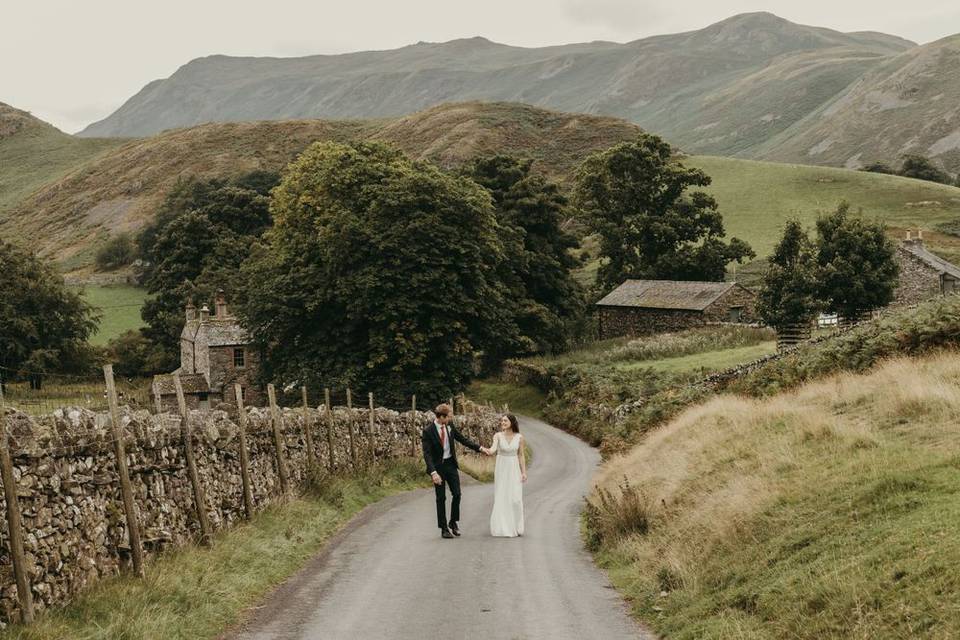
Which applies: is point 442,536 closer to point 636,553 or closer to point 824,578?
point 636,553

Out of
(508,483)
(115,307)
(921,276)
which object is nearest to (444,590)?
(508,483)

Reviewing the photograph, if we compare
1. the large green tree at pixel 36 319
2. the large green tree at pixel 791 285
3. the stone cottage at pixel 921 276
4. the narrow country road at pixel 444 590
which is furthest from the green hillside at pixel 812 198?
the narrow country road at pixel 444 590

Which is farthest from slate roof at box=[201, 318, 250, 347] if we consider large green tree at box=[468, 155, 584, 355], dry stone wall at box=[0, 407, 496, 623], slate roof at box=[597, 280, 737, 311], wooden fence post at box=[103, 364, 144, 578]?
wooden fence post at box=[103, 364, 144, 578]

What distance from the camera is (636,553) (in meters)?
13.6

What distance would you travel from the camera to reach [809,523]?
10.6 meters

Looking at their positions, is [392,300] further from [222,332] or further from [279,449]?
[222,332]

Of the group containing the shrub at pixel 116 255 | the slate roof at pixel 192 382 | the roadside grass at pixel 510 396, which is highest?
the shrub at pixel 116 255

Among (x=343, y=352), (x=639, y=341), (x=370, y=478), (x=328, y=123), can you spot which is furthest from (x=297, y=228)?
(x=328, y=123)

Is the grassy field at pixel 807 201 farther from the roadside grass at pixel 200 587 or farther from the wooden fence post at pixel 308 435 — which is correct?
the roadside grass at pixel 200 587

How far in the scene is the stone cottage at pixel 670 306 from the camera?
233 ft

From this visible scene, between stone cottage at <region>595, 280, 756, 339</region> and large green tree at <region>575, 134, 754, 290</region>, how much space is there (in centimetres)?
486

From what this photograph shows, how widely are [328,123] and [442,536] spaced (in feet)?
616

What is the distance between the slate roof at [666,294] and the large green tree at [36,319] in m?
40.4

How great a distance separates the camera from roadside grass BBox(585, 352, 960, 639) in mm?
8133
